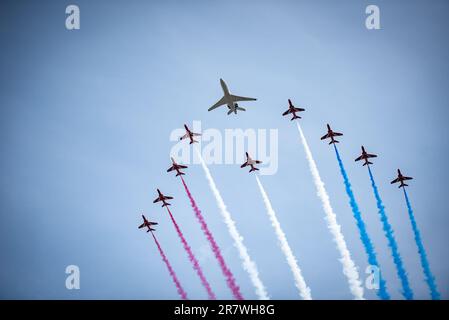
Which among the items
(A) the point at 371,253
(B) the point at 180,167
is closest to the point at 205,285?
(B) the point at 180,167

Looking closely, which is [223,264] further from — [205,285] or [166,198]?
[166,198]

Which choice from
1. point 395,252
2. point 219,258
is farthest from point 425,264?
point 219,258

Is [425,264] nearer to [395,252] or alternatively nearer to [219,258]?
[395,252]

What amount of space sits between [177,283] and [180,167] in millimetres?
19569

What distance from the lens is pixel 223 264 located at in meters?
57.3
